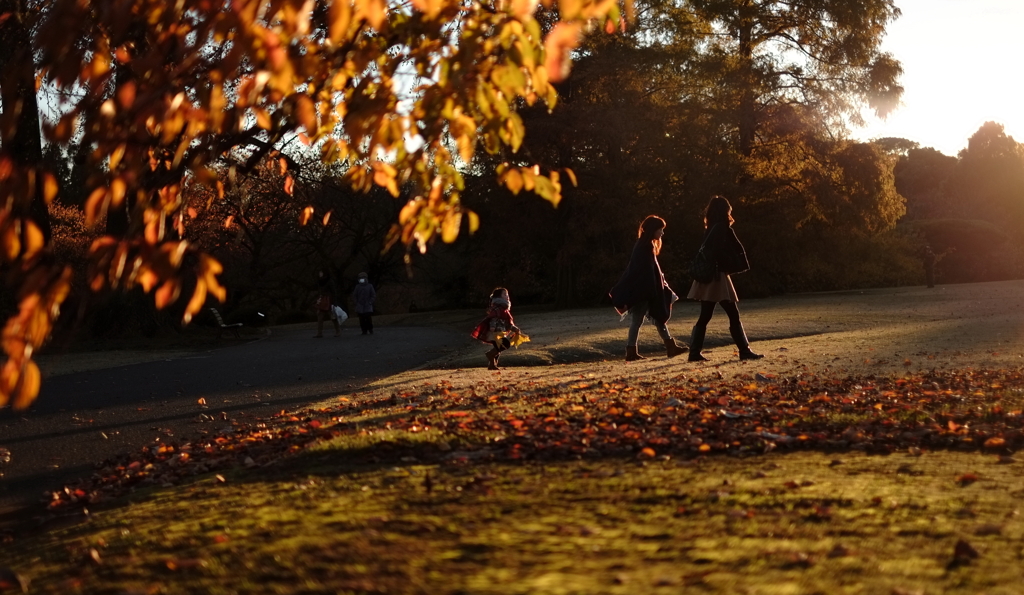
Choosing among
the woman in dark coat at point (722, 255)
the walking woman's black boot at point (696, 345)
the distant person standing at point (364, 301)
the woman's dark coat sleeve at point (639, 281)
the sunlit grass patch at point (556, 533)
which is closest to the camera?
the sunlit grass patch at point (556, 533)

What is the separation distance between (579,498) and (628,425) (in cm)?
270

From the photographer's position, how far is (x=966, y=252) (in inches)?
2163

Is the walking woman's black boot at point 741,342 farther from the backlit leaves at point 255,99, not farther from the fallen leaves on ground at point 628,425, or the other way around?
the backlit leaves at point 255,99

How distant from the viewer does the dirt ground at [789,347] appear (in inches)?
512

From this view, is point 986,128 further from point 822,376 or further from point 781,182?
point 822,376

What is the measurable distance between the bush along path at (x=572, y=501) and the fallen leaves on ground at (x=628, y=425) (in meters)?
0.04

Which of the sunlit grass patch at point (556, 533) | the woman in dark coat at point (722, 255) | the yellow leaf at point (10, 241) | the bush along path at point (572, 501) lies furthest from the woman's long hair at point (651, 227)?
the yellow leaf at point (10, 241)

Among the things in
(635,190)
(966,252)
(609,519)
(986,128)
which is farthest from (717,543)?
(986,128)

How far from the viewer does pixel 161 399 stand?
12.6m

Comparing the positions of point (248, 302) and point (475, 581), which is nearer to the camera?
point (475, 581)

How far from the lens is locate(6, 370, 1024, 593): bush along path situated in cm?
380

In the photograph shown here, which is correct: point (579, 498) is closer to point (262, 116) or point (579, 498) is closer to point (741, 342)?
point (262, 116)

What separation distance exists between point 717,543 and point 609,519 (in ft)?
1.80

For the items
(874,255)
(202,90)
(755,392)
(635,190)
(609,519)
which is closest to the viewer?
(202,90)
